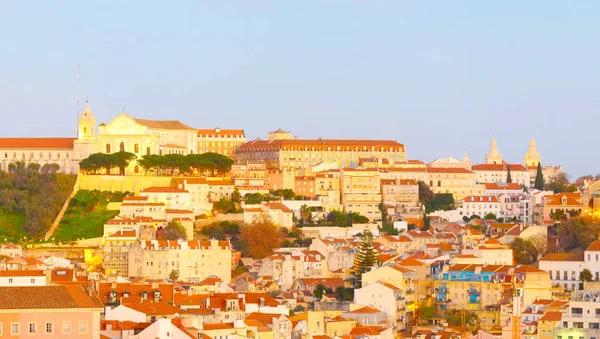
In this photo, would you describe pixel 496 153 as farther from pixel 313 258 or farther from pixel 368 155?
pixel 313 258

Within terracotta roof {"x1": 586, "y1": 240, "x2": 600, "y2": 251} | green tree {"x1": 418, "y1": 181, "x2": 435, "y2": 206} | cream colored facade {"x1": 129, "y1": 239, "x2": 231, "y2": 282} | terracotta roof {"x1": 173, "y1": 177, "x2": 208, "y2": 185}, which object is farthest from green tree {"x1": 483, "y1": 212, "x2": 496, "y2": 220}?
terracotta roof {"x1": 586, "y1": 240, "x2": 600, "y2": 251}

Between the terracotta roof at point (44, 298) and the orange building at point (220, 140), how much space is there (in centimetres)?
6564

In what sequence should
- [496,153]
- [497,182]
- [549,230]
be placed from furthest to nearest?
[496,153] → [497,182] → [549,230]

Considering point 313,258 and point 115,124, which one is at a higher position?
point 115,124

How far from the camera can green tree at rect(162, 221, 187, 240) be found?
220 feet

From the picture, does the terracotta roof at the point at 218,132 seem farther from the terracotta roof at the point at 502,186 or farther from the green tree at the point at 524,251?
the green tree at the point at 524,251

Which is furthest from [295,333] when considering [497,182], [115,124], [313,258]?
[497,182]

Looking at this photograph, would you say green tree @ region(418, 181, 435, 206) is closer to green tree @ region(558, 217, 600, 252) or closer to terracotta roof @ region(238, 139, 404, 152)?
terracotta roof @ region(238, 139, 404, 152)

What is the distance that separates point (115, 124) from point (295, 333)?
147ft

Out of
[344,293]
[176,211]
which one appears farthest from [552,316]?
[176,211]

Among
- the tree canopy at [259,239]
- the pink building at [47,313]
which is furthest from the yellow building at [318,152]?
the pink building at [47,313]

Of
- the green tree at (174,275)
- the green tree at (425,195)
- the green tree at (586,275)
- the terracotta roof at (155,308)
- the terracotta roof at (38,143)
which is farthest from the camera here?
the terracotta roof at (38,143)

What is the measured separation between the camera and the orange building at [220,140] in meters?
94.2

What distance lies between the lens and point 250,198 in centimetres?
7725
